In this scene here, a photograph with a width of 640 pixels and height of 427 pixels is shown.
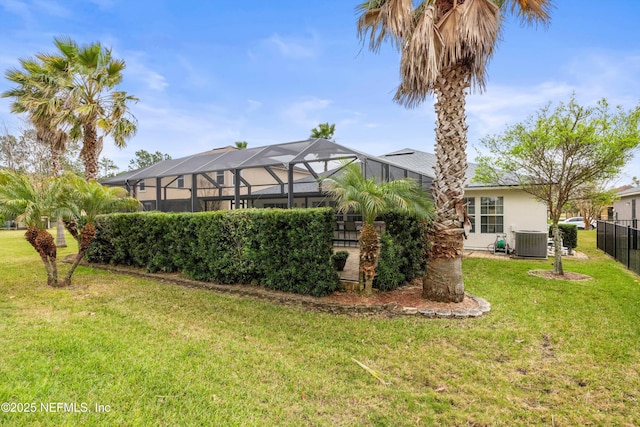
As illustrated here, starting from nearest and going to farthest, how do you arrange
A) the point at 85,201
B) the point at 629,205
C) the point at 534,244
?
the point at 85,201, the point at 534,244, the point at 629,205

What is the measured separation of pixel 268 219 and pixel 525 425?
5145mm

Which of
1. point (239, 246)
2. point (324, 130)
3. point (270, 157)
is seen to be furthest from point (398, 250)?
point (324, 130)

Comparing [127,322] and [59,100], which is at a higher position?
[59,100]

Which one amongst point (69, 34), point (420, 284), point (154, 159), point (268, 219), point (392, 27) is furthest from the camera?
point (154, 159)

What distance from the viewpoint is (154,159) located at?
5266cm

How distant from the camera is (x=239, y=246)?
23.4ft

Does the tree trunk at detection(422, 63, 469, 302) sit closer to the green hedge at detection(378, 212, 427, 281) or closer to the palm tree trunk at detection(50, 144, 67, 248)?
the green hedge at detection(378, 212, 427, 281)

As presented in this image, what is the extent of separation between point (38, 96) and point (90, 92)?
2.90 meters

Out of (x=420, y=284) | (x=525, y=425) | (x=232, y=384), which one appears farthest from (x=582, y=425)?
(x=420, y=284)

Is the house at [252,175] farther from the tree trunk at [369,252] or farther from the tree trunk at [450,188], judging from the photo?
the tree trunk at [450,188]

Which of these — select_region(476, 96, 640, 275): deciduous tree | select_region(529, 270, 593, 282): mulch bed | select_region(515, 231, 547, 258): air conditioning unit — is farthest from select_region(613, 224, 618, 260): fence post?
select_region(529, 270, 593, 282): mulch bed

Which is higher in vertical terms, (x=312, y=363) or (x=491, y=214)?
(x=491, y=214)

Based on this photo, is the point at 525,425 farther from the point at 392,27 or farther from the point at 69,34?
the point at 69,34

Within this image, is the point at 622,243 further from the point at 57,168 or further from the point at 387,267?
the point at 57,168
